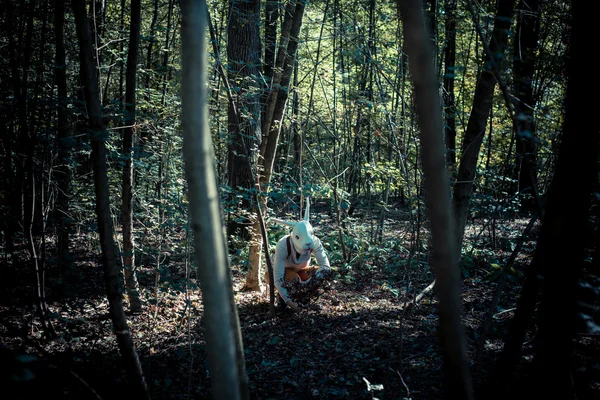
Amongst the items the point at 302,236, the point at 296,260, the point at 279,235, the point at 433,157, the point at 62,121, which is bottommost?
the point at 279,235

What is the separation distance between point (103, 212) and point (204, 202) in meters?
1.76

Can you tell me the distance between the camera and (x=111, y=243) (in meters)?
2.78

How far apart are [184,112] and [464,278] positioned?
6430 millimetres

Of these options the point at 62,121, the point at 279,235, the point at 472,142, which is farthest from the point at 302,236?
the point at 62,121

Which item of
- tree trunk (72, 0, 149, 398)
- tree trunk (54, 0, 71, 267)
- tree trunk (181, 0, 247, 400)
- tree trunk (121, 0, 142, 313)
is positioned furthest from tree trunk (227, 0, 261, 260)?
tree trunk (181, 0, 247, 400)

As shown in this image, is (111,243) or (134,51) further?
(134,51)

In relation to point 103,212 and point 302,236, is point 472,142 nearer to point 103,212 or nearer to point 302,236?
point 302,236

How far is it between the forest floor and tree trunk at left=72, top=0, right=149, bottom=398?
204 mm

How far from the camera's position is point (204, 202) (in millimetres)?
1327

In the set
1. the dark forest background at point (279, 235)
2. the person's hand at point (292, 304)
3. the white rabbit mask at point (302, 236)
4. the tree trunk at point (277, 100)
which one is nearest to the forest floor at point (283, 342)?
the dark forest background at point (279, 235)

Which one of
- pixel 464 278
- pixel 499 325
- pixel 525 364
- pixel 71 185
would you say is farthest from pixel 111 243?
pixel 464 278

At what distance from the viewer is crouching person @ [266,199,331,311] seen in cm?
518

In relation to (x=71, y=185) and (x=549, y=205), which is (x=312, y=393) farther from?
(x=71, y=185)

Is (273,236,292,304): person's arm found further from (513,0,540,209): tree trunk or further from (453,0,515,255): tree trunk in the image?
(513,0,540,209): tree trunk
